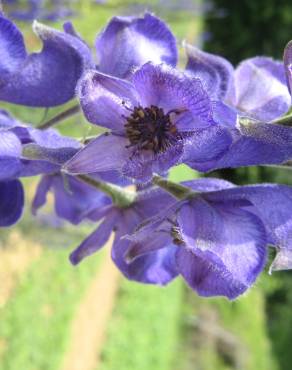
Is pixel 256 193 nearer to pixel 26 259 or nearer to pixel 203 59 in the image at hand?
pixel 203 59

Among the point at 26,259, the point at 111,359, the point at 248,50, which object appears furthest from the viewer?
the point at 248,50

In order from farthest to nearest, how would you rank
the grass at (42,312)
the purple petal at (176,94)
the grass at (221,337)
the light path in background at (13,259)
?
the grass at (221,337) < the light path in background at (13,259) < the grass at (42,312) < the purple petal at (176,94)

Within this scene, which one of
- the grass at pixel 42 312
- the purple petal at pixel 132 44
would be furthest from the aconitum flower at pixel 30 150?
the grass at pixel 42 312

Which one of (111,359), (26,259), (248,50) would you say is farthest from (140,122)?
→ (248,50)

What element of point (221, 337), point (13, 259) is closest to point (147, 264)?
point (13, 259)

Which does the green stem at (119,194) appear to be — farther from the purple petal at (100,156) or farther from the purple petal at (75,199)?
the purple petal at (100,156)

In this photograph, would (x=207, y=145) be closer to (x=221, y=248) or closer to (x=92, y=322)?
(x=221, y=248)

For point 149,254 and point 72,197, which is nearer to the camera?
point 149,254
